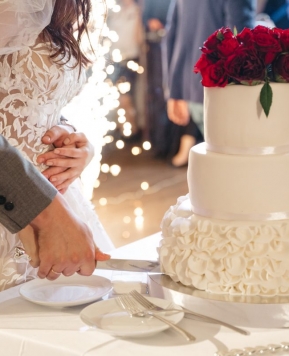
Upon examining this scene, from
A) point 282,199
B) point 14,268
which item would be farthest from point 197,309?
point 14,268

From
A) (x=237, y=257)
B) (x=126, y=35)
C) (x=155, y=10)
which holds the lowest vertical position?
(x=237, y=257)

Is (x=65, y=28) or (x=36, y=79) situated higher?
(x=65, y=28)

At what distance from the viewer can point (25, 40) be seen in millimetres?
1689

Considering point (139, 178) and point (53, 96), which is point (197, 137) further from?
point (53, 96)

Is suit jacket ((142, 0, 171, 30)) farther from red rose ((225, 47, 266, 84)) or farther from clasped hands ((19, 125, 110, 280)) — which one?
clasped hands ((19, 125, 110, 280))

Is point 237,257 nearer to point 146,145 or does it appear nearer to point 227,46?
point 227,46

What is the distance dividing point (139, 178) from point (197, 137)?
4.93 feet

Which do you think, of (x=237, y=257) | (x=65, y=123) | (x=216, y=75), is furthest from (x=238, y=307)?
(x=65, y=123)

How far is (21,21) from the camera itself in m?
1.63

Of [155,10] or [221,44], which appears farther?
[155,10]

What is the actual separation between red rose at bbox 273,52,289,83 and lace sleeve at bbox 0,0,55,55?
0.66 m

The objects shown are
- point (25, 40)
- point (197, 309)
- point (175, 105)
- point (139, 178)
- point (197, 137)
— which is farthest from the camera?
point (197, 137)

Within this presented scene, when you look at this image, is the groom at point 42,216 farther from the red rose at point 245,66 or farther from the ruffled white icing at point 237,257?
the red rose at point 245,66

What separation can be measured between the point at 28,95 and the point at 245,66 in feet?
2.49
